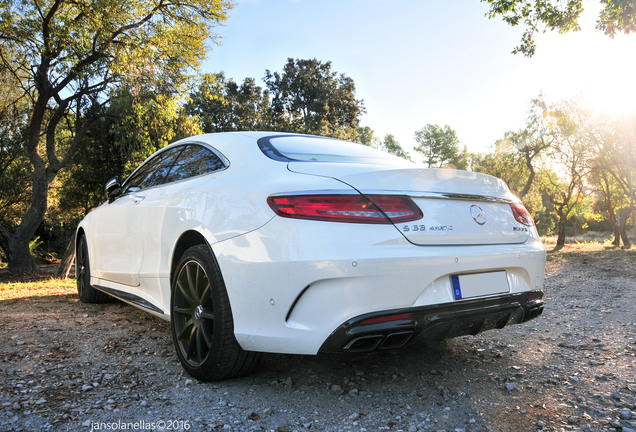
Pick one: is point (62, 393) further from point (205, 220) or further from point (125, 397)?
point (205, 220)

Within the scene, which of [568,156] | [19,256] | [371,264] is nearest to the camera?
[371,264]

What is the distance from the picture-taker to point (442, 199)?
235 cm

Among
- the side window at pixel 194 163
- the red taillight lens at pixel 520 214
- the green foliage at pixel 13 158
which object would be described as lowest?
the red taillight lens at pixel 520 214

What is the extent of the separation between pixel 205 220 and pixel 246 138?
26.9 inches

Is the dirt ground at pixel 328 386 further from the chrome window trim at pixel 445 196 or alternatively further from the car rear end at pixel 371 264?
the chrome window trim at pixel 445 196

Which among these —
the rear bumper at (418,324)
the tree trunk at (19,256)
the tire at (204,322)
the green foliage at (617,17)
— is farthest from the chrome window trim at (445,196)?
the tree trunk at (19,256)

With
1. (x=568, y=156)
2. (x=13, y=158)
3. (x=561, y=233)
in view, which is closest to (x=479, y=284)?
(x=13, y=158)

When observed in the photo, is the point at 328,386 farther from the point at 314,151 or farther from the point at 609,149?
the point at 609,149

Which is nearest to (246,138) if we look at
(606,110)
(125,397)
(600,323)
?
(125,397)

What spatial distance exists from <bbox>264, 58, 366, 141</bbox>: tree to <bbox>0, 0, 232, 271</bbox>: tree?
21.6m

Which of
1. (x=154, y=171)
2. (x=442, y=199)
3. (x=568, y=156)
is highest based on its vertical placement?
(x=568, y=156)

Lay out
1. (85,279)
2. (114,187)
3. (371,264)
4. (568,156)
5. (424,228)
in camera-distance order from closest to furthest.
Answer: (371,264)
(424,228)
(114,187)
(85,279)
(568,156)

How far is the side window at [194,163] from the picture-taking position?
2996 mm

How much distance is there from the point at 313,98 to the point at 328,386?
34.9 meters
